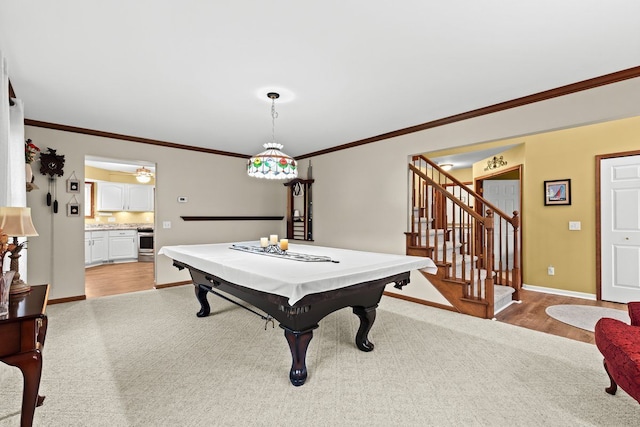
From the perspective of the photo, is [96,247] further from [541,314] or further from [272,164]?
[541,314]

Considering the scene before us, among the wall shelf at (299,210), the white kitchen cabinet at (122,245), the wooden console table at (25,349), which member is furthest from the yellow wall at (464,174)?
the white kitchen cabinet at (122,245)

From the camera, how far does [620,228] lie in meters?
4.02

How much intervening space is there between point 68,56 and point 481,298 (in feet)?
14.7

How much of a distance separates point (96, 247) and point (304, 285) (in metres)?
7.22

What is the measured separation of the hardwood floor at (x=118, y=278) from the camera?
15.5 ft

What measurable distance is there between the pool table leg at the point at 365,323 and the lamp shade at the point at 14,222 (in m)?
2.27

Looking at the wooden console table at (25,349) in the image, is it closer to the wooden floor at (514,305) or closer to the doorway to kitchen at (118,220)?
the wooden floor at (514,305)

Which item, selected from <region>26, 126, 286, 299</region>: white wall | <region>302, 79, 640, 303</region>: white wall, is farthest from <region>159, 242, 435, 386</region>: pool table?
<region>26, 126, 286, 299</region>: white wall

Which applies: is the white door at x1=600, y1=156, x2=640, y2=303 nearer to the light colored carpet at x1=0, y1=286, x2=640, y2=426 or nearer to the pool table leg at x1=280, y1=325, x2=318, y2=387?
the light colored carpet at x1=0, y1=286, x2=640, y2=426

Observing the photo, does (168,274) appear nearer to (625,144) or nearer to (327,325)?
(327,325)

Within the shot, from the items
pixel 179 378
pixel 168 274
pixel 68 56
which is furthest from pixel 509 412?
pixel 168 274

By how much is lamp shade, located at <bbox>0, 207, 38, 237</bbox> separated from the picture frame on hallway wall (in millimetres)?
5888

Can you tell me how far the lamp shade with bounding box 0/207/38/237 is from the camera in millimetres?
1785

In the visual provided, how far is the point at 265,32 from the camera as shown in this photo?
202cm
